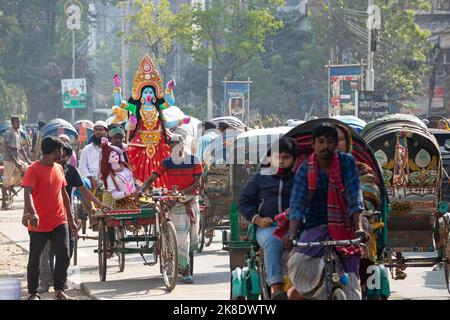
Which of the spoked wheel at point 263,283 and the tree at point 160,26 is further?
the tree at point 160,26

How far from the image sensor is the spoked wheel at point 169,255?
1320cm

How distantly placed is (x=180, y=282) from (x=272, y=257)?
4964mm

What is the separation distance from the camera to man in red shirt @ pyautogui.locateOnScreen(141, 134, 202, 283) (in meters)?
14.1

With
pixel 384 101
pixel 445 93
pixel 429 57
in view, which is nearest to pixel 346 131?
pixel 384 101

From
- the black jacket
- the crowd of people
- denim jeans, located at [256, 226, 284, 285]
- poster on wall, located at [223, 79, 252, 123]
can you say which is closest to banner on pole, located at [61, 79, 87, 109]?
poster on wall, located at [223, 79, 252, 123]

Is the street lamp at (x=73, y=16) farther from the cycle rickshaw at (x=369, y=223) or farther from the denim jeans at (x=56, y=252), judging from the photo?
the cycle rickshaw at (x=369, y=223)

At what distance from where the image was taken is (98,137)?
18.1m

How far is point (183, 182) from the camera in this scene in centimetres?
1423

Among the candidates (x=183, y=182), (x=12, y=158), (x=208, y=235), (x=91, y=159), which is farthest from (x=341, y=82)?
(x=183, y=182)

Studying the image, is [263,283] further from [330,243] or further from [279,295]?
[330,243]

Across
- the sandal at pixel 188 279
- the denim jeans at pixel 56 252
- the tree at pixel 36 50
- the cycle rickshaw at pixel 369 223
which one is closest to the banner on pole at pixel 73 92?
the tree at pixel 36 50

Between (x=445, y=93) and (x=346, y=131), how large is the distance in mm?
55020

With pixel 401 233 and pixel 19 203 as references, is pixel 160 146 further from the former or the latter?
pixel 19 203

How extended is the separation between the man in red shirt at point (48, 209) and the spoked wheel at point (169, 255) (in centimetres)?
147
